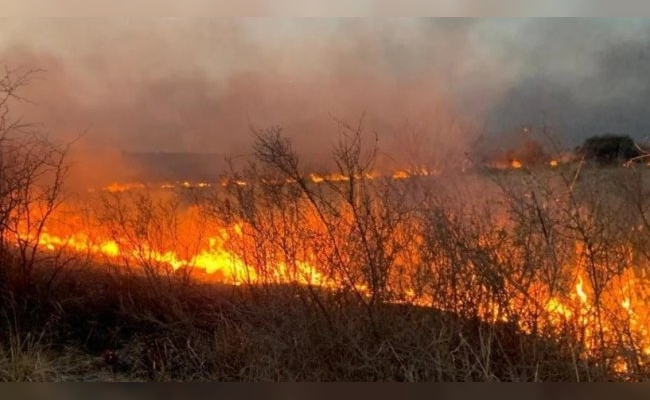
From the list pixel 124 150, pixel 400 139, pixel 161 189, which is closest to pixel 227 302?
pixel 161 189

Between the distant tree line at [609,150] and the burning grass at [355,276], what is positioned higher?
the distant tree line at [609,150]

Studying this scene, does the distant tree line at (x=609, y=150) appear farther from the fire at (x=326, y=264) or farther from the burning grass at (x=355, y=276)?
the fire at (x=326, y=264)

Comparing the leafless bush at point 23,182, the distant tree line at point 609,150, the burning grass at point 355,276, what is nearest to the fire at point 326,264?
the burning grass at point 355,276

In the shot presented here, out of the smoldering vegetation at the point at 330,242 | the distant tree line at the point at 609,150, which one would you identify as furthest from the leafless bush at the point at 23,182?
the distant tree line at the point at 609,150

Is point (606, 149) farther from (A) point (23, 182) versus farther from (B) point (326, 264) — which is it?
(A) point (23, 182)

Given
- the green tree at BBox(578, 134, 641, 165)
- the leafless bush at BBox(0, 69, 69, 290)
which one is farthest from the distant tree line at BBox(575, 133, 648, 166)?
the leafless bush at BBox(0, 69, 69, 290)

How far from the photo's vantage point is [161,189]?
4586 millimetres

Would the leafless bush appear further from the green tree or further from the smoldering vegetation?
the green tree

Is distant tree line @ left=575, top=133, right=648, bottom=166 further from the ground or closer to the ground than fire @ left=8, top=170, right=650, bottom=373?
further from the ground

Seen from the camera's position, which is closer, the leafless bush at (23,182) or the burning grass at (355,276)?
the burning grass at (355,276)

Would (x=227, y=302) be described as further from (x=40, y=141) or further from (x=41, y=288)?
(x=40, y=141)

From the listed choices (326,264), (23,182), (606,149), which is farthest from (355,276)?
(23,182)

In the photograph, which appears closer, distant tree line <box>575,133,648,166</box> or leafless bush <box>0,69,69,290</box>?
distant tree line <box>575,133,648,166</box>

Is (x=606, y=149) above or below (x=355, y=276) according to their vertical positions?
above
